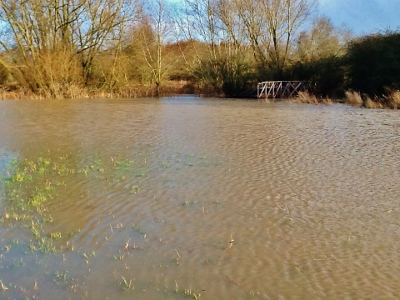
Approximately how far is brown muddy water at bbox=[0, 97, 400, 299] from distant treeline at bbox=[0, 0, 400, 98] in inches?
691

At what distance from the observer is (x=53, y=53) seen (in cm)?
2625

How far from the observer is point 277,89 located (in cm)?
2808

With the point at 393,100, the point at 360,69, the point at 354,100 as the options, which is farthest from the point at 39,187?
the point at 360,69

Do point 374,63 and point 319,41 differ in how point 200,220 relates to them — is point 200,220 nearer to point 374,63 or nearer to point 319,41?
point 374,63

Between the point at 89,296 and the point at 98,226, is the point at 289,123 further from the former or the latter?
the point at 89,296

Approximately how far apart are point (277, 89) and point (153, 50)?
1114cm

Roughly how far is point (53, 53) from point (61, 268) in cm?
2514

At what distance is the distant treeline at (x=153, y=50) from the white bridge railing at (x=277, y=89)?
815 mm

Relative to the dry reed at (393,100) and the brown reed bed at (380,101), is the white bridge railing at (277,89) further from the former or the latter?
the dry reed at (393,100)

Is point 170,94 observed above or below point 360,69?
below

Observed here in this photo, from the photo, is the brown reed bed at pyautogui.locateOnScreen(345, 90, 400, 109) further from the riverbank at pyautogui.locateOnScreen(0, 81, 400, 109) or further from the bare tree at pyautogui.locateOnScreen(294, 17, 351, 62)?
the bare tree at pyautogui.locateOnScreen(294, 17, 351, 62)

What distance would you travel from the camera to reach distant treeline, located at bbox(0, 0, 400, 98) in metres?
26.0

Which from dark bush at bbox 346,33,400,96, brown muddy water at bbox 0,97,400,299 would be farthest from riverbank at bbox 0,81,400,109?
brown muddy water at bbox 0,97,400,299

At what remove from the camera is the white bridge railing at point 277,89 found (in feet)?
90.8
